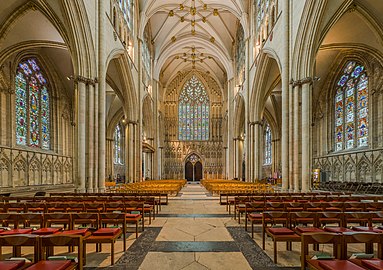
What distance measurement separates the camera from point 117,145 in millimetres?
38031

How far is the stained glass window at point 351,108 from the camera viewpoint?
19.7m

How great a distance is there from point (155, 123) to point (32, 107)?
57.1 ft

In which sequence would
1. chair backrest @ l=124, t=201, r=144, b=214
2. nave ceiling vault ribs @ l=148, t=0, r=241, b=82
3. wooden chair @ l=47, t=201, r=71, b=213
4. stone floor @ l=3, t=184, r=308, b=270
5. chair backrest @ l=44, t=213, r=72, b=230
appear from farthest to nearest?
nave ceiling vault ribs @ l=148, t=0, r=241, b=82
chair backrest @ l=124, t=201, r=144, b=214
wooden chair @ l=47, t=201, r=71, b=213
chair backrest @ l=44, t=213, r=72, b=230
stone floor @ l=3, t=184, r=308, b=270

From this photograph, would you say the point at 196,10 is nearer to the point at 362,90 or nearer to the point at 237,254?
the point at 362,90

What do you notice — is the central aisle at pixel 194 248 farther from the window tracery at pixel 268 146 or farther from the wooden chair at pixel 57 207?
the window tracery at pixel 268 146

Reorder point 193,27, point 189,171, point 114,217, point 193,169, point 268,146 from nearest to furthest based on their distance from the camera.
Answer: point 114,217
point 193,27
point 268,146
point 193,169
point 189,171

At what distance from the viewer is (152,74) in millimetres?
35406

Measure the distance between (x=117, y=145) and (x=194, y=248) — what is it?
34106 mm

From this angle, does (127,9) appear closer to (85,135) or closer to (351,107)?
(85,135)

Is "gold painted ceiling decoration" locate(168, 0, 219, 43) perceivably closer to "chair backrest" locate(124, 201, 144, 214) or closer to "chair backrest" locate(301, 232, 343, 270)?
"chair backrest" locate(124, 201, 144, 214)

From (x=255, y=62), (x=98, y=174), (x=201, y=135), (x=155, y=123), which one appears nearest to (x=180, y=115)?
(x=201, y=135)

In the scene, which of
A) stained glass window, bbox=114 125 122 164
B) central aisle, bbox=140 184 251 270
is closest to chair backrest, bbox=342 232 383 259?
central aisle, bbox=140 184 251 270

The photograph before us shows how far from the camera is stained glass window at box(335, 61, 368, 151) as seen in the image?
64.5ft

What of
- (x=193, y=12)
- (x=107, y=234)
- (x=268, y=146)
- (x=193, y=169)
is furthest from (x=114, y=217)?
(x=193, y=169)
